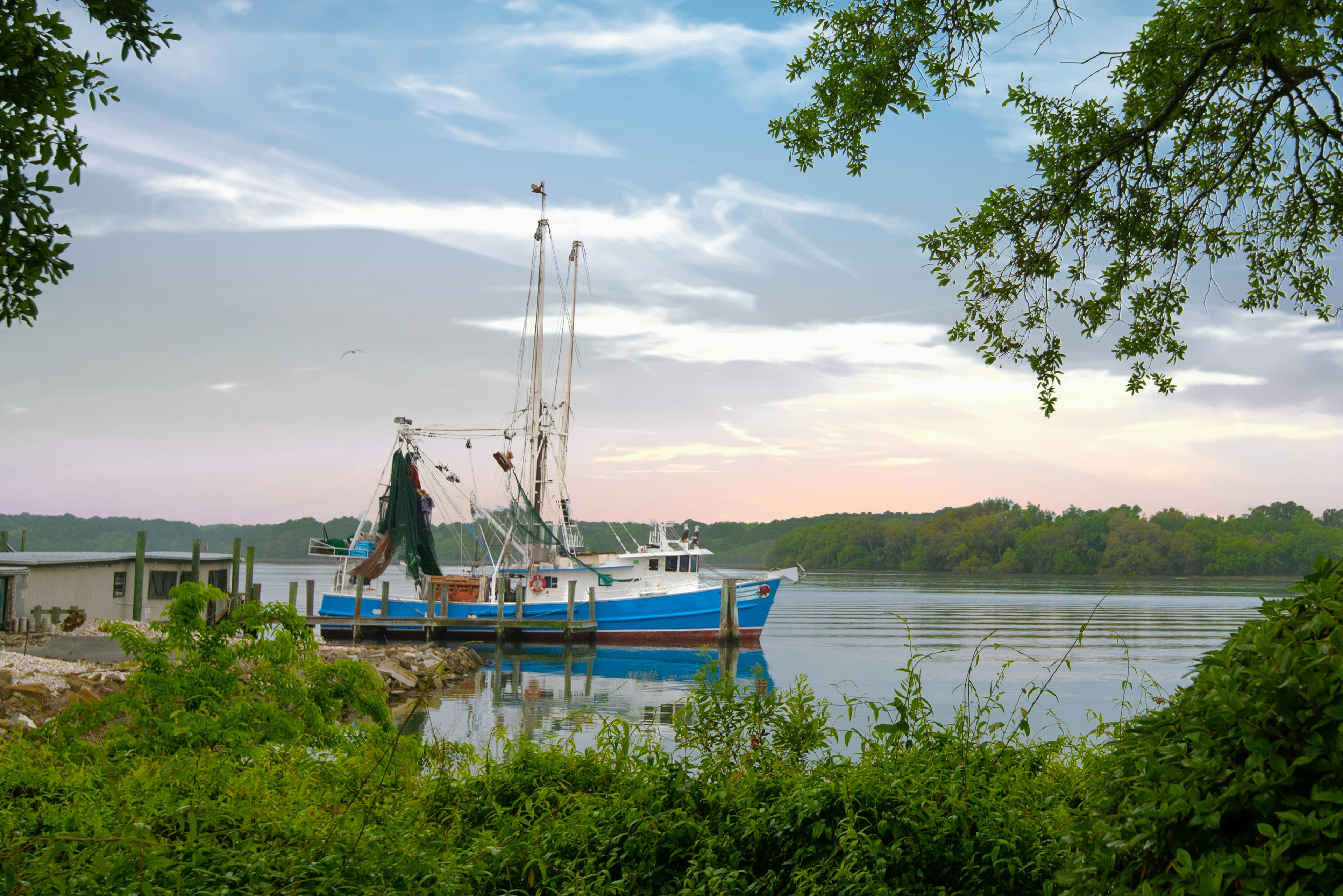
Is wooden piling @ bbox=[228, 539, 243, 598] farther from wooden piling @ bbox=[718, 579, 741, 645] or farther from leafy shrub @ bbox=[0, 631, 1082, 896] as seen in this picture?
leafy shrub @ bbox=[0, 631, 1082, 896]

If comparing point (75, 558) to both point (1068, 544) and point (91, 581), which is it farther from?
point (1068, 544)

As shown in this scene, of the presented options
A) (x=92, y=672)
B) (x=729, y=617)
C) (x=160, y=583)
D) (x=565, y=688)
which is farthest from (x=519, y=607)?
(x=92, y=672)

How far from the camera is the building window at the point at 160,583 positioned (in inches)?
1256

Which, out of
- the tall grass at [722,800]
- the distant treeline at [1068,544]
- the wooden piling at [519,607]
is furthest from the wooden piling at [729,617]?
the distant treeline at [1068,544]

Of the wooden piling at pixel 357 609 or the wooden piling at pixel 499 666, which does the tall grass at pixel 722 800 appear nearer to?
the wooden piling at pixel 499 666

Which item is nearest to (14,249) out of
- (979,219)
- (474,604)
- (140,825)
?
(140,825)

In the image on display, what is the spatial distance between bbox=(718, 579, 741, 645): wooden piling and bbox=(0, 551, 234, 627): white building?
1644 cm

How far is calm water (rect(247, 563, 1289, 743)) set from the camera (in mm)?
19000

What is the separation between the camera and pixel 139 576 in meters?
28.1

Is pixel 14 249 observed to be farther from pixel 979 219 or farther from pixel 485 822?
pixel 979 219

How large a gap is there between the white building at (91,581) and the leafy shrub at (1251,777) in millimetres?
25744

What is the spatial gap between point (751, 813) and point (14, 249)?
177 inches

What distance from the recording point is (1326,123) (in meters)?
7.24

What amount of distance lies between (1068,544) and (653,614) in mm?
87775
